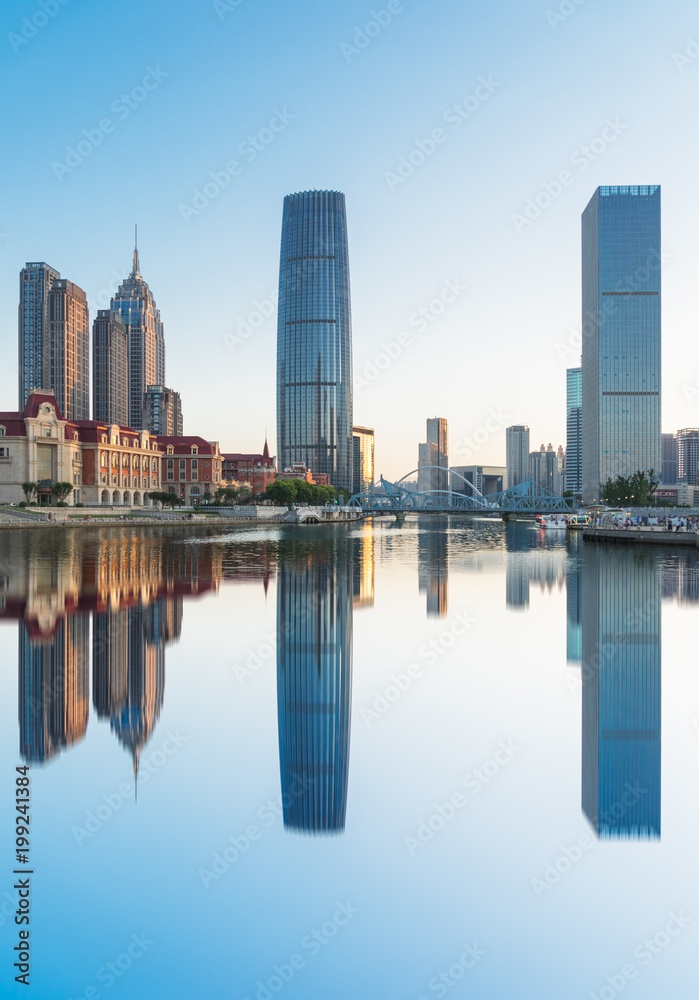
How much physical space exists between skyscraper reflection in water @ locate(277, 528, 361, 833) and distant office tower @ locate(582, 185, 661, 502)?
168808 millimetres

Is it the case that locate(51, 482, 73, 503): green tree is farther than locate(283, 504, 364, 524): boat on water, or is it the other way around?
locate(283, 504, 364, 524): boat on water

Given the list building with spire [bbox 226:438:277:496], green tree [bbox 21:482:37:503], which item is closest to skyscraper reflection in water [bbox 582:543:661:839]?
green tree [bbox 21:482:37:503]

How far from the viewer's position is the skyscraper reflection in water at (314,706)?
8.70 meters

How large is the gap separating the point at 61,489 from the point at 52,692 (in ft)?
291

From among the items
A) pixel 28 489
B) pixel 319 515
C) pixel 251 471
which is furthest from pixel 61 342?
pixel 28 489

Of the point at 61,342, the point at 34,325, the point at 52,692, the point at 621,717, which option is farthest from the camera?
the point at 61,342

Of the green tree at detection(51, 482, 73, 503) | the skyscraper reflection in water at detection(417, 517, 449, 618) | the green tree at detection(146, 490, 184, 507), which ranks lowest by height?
the skyscraper reflection in water at detection(417, 517, 449, 618)

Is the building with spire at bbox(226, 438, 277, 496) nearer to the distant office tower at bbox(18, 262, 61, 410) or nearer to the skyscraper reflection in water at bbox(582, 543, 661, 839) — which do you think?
the distant office tower at bbox(18, 262, 61, 410)

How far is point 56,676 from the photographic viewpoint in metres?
13.0

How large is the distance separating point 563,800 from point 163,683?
24.3 feet

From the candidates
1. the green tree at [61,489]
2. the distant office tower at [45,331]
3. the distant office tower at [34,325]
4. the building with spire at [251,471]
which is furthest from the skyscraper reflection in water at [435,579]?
the distant office tower at [34,325]

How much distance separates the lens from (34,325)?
634 ft

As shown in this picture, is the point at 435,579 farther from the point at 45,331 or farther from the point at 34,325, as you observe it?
the point at 34,325

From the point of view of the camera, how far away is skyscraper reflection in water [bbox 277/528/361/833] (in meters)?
8.70
